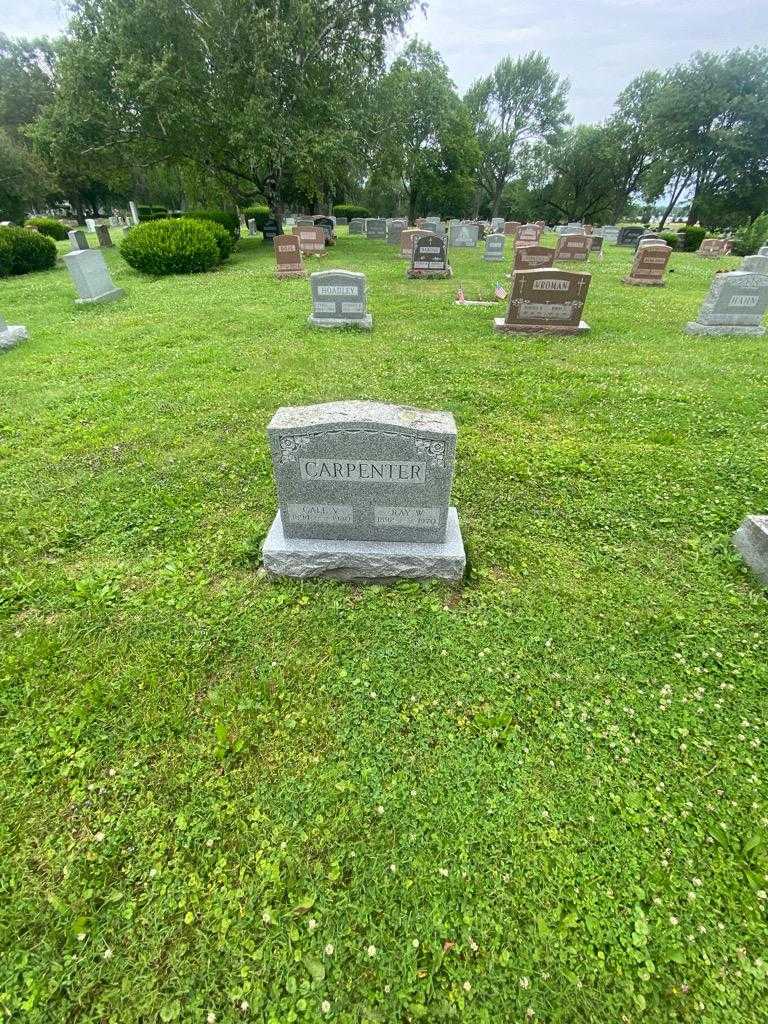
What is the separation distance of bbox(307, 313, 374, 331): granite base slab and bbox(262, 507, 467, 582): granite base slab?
7.71 metres

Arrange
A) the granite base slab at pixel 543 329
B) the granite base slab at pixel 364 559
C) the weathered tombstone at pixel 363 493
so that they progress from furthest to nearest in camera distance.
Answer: the granite base slab at pixel 543 329, the granite base slab at pixel 364 559, the weathered tombstone at pixel 363 493

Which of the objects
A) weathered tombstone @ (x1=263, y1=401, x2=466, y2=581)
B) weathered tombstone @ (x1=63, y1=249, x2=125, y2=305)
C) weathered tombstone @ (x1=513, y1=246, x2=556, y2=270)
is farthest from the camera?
weathered tombstone @ (x1=513, y1=246, x2=556, y2=270)

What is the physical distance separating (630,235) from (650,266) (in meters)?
21.0

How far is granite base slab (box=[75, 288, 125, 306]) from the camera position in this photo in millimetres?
12039

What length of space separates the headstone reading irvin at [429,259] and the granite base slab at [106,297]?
358 inches

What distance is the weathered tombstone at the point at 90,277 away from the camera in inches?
459

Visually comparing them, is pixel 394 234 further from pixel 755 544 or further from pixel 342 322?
pixel 755 544

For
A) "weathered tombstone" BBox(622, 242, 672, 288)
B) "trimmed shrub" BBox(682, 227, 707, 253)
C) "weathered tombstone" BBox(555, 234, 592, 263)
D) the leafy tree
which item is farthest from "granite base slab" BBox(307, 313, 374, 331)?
the leafy tree

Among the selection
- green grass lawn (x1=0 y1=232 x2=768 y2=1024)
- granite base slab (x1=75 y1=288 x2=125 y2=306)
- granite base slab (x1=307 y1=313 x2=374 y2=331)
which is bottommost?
green grass lawn (x1=0 y1=232 x2=768 y2=1024)

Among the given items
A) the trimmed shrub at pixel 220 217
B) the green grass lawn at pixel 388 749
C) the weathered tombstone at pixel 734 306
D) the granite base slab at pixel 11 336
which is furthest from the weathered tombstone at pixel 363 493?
the trimmed shrub at pixel 220 217

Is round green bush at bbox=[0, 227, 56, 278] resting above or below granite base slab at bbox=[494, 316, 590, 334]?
above

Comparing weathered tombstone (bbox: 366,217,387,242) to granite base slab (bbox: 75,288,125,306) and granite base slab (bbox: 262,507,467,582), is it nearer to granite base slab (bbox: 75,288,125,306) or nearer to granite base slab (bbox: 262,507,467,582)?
granite base slab (bbox: 75,288,125,306)

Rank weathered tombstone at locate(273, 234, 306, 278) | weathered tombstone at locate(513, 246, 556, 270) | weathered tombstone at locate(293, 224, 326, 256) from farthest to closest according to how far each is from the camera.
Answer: weathered tombstone at locate(293, 224, 326, 256)
weathered tombstone at locate(273, 234, 306, 278)
weathered tombstone at locate(513, 246, 556, 270)

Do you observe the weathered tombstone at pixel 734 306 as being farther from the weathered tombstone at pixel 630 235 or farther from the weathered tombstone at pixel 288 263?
the weathered tombstone at pixel 630 235
